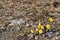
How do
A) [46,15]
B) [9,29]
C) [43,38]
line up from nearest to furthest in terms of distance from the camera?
1. [43,38]
2. [9,29]
3. [46,15]

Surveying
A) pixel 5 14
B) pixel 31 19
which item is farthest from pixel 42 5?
pixel 5 14

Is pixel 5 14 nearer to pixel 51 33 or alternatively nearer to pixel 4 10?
pixel 4 10

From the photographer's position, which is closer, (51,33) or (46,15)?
(51,33)

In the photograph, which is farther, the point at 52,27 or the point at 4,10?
the point at 4,10

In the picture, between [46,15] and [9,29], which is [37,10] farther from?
[9,29]

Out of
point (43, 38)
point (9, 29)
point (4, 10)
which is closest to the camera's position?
point (43, 38)

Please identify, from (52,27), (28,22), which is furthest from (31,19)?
(52,27)
